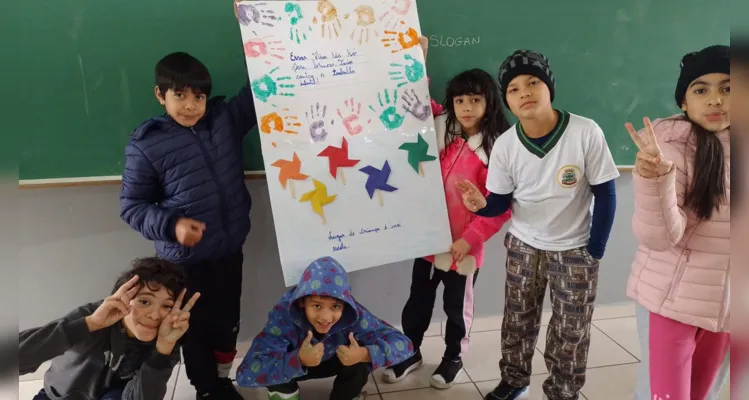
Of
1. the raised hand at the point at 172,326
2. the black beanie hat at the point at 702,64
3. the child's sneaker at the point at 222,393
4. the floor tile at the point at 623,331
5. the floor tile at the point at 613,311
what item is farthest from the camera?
the floor tile at the point at 613,311

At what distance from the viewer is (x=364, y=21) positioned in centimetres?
169

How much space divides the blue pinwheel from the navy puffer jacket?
1.41ft

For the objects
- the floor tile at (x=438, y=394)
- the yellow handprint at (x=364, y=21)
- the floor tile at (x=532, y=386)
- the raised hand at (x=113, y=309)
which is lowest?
the floor tile at (x=532, y=386)

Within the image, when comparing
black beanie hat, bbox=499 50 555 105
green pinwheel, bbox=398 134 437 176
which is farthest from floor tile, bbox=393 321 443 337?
black beanie hat, bbox=499 50 555 105

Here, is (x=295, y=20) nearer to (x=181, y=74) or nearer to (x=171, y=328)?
(x=181, y=74)

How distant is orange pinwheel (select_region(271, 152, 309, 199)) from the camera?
164cm

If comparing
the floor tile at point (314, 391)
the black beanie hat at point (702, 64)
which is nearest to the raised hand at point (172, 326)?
the floor tile at point (314, 391)

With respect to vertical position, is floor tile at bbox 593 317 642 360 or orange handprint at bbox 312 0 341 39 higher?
orange handprint at bbox 312 0 341 39

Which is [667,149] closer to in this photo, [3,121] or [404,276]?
[404,276]

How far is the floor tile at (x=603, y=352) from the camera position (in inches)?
86.0

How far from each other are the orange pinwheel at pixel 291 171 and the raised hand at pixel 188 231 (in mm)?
285

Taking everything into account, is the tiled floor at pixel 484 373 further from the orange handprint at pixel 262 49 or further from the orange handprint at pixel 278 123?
the orange handprint at pixel 262 49

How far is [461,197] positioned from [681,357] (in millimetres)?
796

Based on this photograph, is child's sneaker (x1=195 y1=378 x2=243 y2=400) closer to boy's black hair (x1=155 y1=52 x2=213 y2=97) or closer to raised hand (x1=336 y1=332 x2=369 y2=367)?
raised hand (x1=336 y1=332 x2=369 y2=367)
